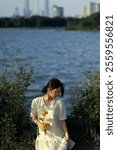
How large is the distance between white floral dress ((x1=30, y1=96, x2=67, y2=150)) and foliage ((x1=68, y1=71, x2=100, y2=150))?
0.91m

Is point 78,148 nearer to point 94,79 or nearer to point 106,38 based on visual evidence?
point 94,79

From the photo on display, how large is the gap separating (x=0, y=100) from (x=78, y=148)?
1.34 m

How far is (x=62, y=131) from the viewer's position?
5.82 meters

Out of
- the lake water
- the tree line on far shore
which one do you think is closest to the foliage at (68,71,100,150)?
the lake water

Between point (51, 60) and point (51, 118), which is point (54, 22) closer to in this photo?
point (51, 60)

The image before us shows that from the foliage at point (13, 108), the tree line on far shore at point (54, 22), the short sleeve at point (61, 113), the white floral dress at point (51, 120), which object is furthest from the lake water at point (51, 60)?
the tree line on far shore at point (54, 22)

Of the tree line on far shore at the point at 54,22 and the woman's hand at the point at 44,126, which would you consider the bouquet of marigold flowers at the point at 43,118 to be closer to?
the woman's hand at the point at 44,126

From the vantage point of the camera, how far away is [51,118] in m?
5.81

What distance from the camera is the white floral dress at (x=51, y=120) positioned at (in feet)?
18.8

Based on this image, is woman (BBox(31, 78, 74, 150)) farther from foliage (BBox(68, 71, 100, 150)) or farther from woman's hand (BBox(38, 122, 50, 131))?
foliage (BBox(68, 71, 100, 150))

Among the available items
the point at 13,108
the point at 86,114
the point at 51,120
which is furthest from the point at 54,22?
the point at 51,120

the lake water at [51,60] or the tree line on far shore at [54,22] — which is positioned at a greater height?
the lake water at [51,60]

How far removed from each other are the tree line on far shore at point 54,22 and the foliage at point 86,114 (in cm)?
10345

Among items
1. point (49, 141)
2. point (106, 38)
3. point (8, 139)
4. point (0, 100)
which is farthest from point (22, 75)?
point (106, 38)
